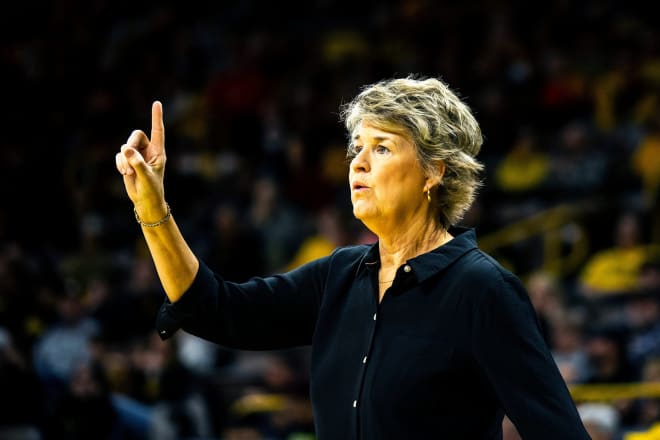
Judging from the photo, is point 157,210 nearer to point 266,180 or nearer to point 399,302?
point 399,302

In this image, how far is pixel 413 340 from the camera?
1.92 metres

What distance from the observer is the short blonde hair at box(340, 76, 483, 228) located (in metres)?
2.00

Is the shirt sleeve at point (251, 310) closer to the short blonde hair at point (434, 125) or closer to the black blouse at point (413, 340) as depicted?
the black blouse at point (413, 340)

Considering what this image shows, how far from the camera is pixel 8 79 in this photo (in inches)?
408

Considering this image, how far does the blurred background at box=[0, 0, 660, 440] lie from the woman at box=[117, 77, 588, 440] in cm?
211

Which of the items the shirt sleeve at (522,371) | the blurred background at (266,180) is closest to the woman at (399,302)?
the shirt sleeve at (522,371)

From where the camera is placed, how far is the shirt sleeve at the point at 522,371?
5.89 ft

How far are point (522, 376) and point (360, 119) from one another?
0.60 metres

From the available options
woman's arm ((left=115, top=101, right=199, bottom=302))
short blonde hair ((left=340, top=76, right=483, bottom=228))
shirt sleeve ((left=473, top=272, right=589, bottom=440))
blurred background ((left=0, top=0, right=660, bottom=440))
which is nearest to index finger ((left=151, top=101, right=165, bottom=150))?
woman's arm ((left=115, top=101, right=199, bottom=302))

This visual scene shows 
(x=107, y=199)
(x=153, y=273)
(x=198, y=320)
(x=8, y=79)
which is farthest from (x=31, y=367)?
(x=8, y=79)

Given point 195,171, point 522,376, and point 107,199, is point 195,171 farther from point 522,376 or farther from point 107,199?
point 522,376

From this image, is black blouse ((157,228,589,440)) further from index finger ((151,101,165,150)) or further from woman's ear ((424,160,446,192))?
index finger ((151,101,165,150))

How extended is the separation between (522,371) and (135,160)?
2.66 feet

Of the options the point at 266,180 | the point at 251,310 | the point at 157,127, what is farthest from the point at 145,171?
the point at 266,180
